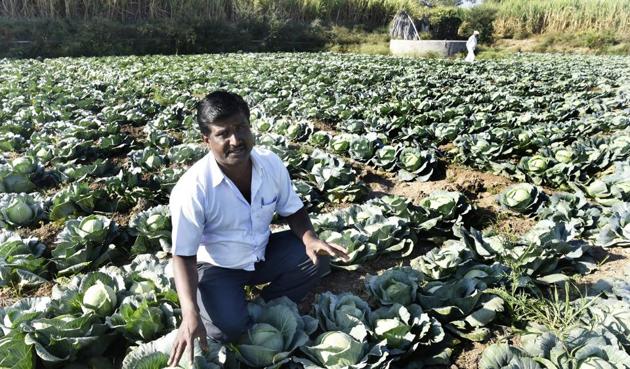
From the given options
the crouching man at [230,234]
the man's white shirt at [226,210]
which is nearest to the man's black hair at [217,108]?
the crouching man at [230,234]

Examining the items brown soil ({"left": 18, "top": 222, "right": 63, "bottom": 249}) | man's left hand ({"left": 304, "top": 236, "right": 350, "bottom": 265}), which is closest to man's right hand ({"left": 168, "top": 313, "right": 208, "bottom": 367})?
man's left hand ({"left": 304, "top": 236, "right": 350, "bottom": 265})

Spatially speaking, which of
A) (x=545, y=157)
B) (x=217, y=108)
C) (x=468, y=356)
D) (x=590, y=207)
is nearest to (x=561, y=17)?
(x=545, y=157)

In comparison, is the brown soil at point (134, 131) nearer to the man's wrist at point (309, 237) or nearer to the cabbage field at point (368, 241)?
the cabbage field at point (368, 241)

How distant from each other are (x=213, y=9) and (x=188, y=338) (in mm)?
31772

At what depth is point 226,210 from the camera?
252 cm

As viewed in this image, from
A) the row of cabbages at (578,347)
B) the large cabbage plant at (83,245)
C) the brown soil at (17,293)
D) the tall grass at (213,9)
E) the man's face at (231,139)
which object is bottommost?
the brown soil at (17,293)

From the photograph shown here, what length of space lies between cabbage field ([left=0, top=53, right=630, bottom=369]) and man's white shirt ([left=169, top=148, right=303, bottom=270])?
13.6 inches

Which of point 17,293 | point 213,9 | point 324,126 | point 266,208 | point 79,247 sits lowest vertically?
point 17,293

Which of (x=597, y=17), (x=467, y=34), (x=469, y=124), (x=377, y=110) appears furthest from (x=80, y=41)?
(x=597, y=17)

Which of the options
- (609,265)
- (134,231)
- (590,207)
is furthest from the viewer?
(590,207)

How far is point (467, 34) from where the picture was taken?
114ft

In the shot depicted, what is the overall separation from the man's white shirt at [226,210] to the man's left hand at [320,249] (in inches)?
9.7

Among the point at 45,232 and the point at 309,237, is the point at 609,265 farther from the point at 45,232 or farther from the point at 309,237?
the point at 45,232

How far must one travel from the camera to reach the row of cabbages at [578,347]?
209cm
